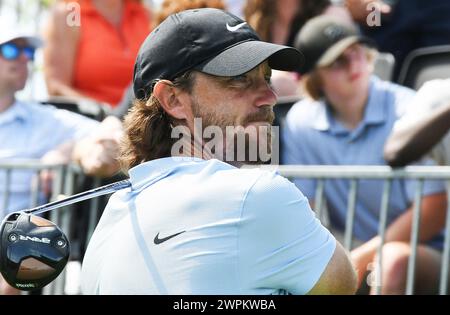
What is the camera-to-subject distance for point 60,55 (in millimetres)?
6832

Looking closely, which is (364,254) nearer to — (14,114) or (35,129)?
(35,129)

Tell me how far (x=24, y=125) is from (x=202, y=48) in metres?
3.39

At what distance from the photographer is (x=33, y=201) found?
566 centimetres

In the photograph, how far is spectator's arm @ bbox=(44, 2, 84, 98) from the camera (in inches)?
269

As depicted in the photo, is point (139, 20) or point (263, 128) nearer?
point (263, 128)

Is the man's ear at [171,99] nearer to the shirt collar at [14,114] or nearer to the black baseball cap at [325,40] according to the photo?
the black baseball cap at [325,40]

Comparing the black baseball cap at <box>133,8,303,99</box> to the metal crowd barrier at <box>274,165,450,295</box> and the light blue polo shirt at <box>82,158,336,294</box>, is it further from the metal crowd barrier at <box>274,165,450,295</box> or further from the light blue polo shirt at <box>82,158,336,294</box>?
the metal crowd barrier at <box>274,165,450,295</box>

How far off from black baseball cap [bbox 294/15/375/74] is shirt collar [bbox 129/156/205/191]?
319 cm

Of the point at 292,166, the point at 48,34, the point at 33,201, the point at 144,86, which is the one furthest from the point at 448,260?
the point at 48,34

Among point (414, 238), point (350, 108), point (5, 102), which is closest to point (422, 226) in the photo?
point (414, 238)

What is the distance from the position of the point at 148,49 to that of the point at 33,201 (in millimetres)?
2953

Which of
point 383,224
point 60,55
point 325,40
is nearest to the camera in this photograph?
point 383,224

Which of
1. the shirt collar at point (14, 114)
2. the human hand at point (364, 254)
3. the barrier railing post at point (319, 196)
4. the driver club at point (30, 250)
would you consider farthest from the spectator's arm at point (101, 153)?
the driver club at point (30, 250)
